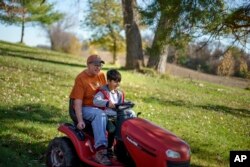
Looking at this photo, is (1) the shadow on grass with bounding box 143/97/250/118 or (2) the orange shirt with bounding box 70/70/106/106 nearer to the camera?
(2) the orange shirt with bounding box 70/70/106/106

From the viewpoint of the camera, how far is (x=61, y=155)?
6.88 m

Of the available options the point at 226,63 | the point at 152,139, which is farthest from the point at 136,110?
A: the point at 152,139

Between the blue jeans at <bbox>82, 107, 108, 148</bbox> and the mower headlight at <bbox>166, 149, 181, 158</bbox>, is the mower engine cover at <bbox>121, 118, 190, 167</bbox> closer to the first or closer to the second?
the mower headlight at <bbox>166, 149, 181, 158</bbox>

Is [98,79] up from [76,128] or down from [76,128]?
up

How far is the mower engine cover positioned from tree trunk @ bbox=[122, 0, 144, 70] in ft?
62.7

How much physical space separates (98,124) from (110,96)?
548mm

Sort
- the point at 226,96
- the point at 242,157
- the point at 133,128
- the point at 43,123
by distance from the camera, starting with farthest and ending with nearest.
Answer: the point at 226,96, the point at 43,123, the point at 242,157, the point at 133,128

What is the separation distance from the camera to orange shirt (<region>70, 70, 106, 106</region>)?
22.4ft

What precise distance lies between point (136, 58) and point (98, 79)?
18.7 m

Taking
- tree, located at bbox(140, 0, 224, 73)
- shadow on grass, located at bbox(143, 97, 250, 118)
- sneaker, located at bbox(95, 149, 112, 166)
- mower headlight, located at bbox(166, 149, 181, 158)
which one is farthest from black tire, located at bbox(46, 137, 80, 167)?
shadow on grass, located at bbox(143, 97, 250, 118)

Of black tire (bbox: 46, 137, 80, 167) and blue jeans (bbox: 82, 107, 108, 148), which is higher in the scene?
blue jeans (bbox: 82, 107, 108, 148)

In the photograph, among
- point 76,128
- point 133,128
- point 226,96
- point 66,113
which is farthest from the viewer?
point 226,96

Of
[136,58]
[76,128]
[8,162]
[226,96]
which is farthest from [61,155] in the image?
[136,58]

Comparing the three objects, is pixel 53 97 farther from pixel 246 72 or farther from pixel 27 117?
pixel 246 72
